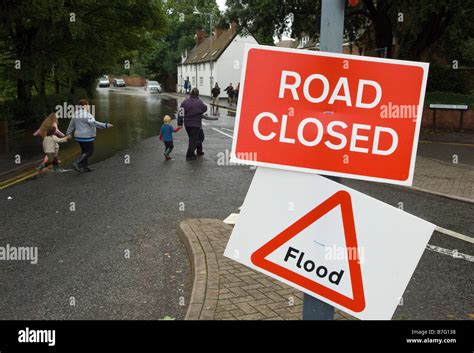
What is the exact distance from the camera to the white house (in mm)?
51500

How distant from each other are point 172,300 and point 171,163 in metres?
8.47

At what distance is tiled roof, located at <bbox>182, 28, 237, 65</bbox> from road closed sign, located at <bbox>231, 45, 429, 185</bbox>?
4889cm

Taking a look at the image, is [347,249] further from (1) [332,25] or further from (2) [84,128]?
(2) [84,128]

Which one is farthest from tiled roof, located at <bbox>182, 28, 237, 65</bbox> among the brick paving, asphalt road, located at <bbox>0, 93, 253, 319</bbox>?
the brick paving

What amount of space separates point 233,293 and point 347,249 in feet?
9.33

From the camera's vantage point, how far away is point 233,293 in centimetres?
468

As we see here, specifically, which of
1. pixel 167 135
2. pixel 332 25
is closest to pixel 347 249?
pixel 332 25

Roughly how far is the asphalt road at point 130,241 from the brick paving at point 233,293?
239mm

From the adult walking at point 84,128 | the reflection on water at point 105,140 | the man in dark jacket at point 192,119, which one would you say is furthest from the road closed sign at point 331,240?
the man in dark jacket at point 192,119

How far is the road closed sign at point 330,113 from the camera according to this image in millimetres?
1943

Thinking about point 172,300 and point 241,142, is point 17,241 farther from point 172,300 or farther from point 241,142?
point 241,142

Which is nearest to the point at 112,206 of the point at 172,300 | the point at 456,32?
the point at 172,300
